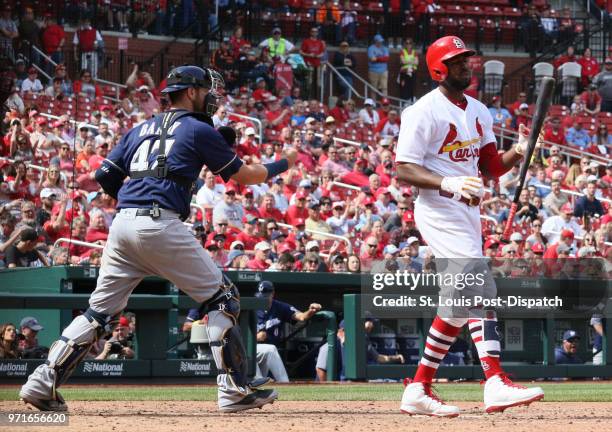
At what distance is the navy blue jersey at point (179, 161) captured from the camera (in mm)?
6781

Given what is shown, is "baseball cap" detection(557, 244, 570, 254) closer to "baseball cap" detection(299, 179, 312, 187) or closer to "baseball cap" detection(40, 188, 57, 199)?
"baseball cap" detection(299, 179, 312, 187)

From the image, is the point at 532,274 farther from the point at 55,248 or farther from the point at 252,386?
the point at 252,386

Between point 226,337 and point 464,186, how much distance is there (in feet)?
5.38

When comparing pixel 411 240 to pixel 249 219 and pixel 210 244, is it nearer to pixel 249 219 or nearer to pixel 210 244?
pixel 249 219

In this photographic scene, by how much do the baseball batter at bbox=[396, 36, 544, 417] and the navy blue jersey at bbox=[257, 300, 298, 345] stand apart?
18.0ft

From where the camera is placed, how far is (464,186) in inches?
273

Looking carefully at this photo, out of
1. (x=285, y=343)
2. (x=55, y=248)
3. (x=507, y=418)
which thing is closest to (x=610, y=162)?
(x=285, y=343)

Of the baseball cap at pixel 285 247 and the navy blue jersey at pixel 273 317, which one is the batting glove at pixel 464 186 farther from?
the baseball cap at pixel 285 247

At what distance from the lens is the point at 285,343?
13.2m

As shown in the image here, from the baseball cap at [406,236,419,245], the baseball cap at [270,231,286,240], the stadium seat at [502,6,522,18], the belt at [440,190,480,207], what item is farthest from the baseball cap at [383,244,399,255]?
the stadium seat at [502,6,522,18]

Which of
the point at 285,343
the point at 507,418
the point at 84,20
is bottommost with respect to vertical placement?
the point at 285,343

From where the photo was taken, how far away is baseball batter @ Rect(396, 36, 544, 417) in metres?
7.03

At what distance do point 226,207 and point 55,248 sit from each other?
3.33m

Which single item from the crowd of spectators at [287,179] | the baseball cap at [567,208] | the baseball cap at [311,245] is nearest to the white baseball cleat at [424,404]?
the crowd of spectators at [287,179]
